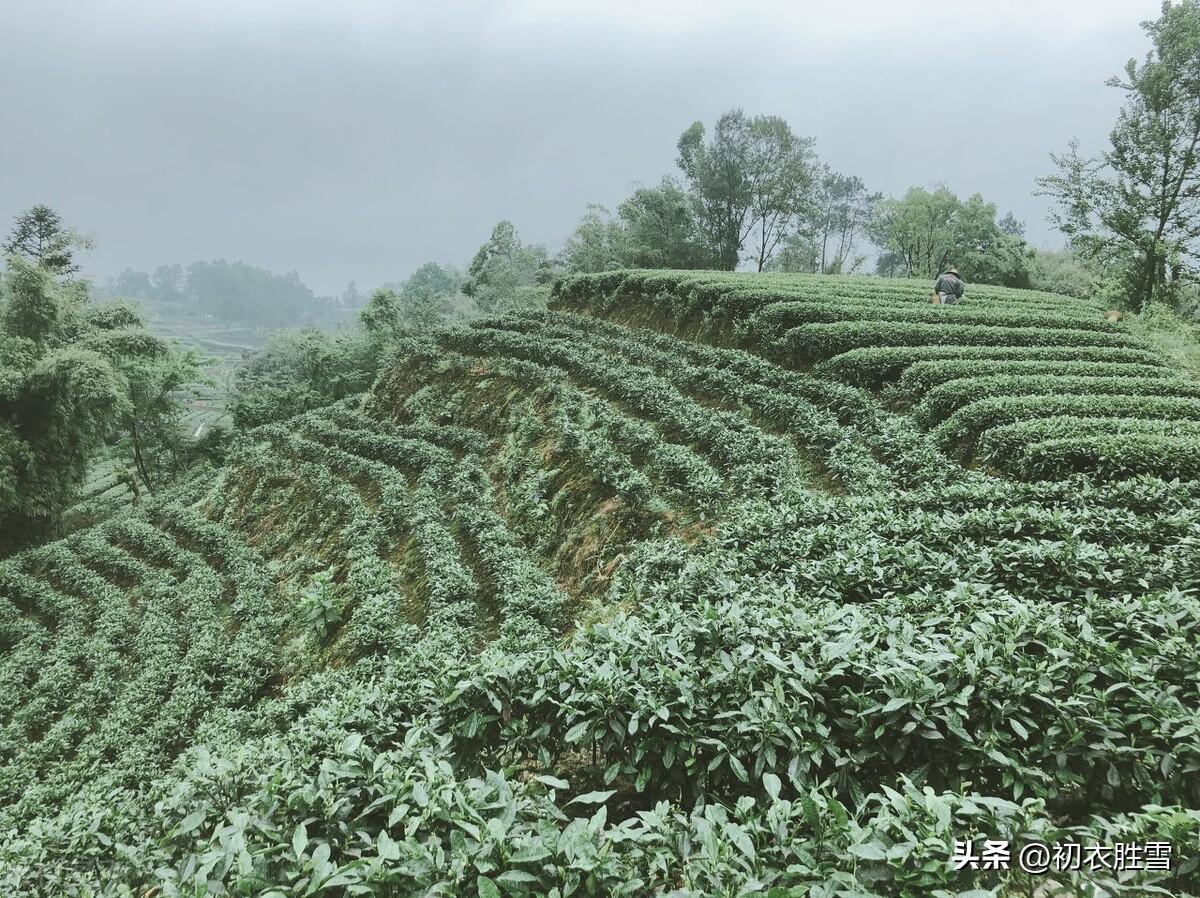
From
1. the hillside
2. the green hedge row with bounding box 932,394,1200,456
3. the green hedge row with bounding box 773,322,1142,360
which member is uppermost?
the green hedge row with bounding box 773,322,1142,360

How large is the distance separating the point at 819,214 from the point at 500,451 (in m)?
43.9

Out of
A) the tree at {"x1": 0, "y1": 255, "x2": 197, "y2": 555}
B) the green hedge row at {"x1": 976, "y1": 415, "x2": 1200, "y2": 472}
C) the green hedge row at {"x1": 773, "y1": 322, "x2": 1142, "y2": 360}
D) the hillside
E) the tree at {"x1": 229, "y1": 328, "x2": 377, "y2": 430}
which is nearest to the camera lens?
the hillside

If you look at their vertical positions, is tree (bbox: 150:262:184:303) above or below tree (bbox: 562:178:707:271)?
above

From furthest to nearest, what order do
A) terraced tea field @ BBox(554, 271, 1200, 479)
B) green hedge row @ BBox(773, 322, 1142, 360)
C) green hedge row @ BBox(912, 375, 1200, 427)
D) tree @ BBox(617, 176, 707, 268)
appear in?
tree @ BBox(617, 176, 707, 268), green hedge row @ BBox(773, 322, 1142, 360), green hedge row @ BBox(912, 375, 1200, 427), terraced tea field @ BBox(554, 271, 1200, 479)

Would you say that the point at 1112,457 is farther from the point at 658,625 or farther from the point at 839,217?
the point at 839,217

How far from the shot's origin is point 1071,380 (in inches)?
380

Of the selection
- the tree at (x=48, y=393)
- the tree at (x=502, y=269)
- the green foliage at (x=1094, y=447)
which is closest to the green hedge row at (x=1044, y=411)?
the green foliage at (x=1094, y=447)

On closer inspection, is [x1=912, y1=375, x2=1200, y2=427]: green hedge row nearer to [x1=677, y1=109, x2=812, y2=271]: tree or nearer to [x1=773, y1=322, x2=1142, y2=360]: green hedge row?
[x1=773, y1=322, x2=1142, y2=360]: green hedge row

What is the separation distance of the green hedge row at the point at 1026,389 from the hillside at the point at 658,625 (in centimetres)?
7

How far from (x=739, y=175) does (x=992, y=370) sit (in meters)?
27.7

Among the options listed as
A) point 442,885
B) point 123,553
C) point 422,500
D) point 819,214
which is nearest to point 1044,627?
point 442,885

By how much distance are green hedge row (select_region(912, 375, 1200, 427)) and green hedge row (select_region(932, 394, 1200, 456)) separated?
1.55 feet

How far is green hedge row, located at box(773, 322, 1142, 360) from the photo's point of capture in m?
12.0

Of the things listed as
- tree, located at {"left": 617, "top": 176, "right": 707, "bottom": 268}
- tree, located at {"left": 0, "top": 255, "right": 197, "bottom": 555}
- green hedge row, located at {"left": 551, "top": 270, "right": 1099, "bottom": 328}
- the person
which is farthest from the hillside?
tree, located at {"left": 617, "top": 176, "right": 707, "bottom": 268}
